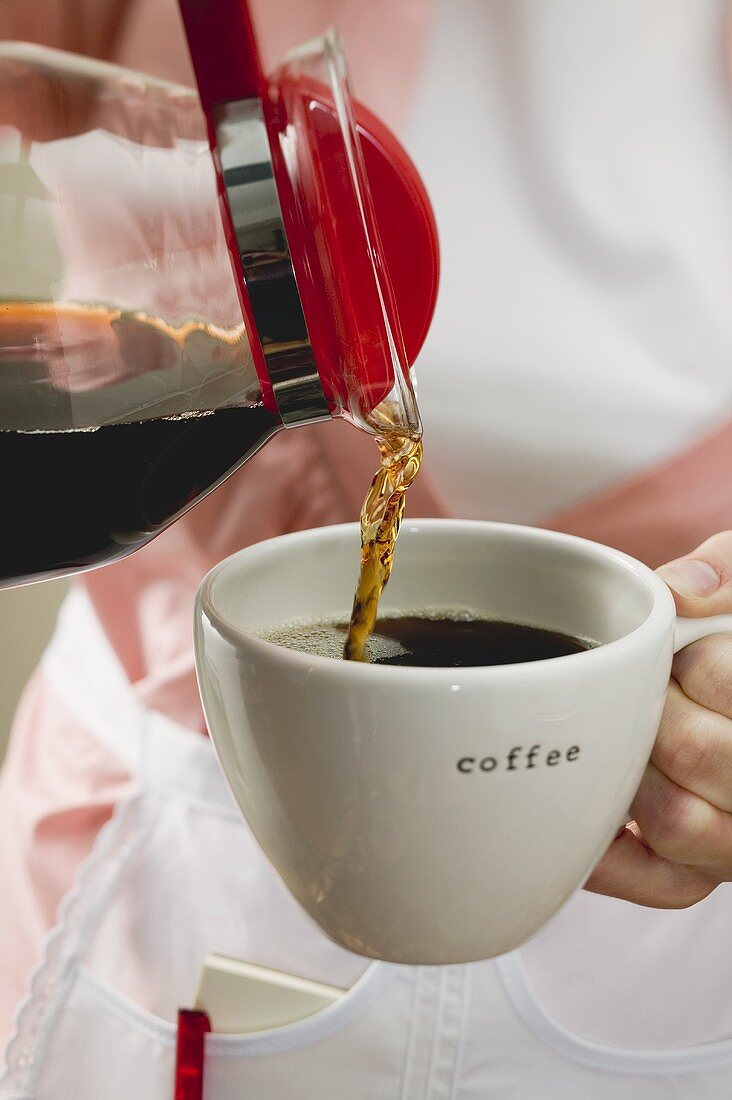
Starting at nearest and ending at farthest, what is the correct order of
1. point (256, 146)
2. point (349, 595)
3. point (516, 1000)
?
point (256, 146) → point (349, 595) → point (516, 1000)

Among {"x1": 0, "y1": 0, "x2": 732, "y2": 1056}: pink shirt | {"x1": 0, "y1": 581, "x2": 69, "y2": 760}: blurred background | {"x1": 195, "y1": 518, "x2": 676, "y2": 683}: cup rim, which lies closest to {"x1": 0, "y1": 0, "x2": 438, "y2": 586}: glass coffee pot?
{"x1": 195, "y1": 518, "x2": 676, "y2": 683}: cup rim

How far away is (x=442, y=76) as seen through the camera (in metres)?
0.64

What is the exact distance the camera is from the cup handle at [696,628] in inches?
16.7

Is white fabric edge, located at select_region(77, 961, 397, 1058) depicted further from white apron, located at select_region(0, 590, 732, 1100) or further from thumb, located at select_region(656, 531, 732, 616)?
thumb, located at select_region(656, 531, 732, 616)

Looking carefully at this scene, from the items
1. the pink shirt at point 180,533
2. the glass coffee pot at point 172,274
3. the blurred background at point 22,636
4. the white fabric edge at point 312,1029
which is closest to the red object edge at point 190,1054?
the white fabric edge at point 312,1029

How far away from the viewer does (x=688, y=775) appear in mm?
452

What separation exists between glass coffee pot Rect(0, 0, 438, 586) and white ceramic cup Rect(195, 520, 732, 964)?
0.08m

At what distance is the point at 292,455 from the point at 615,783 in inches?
13.2

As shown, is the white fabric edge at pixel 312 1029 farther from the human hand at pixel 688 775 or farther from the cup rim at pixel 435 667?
the cup rim at pixel 435 667

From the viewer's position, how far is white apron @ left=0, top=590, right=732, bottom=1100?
0.61 meters

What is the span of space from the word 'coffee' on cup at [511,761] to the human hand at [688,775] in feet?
0.33

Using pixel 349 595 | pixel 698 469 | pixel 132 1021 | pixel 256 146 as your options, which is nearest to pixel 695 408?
pixel 698 469

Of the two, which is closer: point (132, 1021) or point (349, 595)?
point (349, 595)

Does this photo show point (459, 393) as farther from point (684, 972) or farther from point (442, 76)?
point (684, 972)
